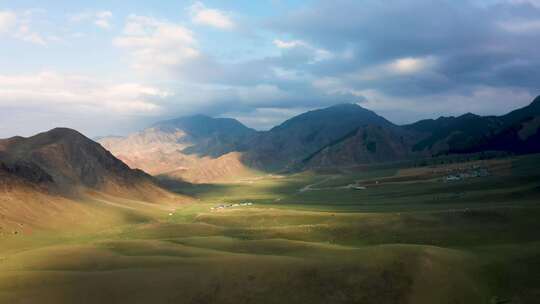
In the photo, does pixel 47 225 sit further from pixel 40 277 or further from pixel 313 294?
pixel 313 294

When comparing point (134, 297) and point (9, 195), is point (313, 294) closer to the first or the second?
point (134, 297)

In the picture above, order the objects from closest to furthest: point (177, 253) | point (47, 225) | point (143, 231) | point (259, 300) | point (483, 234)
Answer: point (259, 300) < point (177, 253) < point (483, 234) < point (143, 231) < point (47, 225)

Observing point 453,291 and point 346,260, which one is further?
point 346,260

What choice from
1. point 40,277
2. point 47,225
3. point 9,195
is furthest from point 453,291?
point 9,195

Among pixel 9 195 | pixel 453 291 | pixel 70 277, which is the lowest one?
pixel 453 291

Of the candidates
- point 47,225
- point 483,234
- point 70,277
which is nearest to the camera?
point 70,277

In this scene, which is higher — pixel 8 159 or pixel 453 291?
pixel 8 159

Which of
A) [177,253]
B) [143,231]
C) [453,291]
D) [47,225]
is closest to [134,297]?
[177,253]

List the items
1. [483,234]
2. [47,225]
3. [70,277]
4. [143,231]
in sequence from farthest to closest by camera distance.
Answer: [47,225] → [143,231] → [483,234] → [70,277]

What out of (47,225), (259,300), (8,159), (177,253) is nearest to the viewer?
(259,300)
